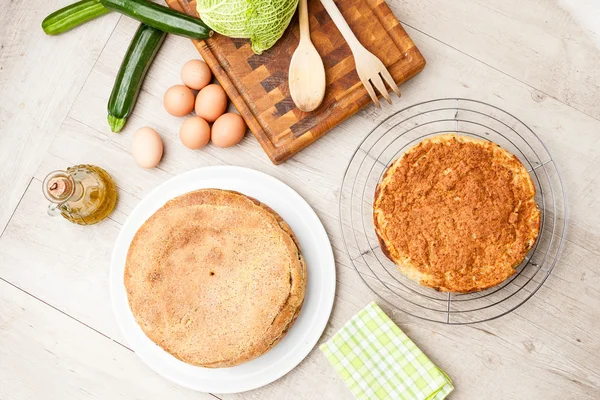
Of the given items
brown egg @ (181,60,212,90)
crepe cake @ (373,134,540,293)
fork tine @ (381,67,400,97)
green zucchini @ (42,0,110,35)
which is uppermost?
green zucchini @ (42,0,110,35)

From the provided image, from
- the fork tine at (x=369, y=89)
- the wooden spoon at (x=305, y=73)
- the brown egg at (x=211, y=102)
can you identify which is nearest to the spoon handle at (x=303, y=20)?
A: the wooden spoon at (x=305, y=73)

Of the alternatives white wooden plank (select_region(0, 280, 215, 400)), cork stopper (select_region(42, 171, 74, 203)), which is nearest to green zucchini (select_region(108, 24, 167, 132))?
cork stopper (select_region(42, 171, 74, 203))

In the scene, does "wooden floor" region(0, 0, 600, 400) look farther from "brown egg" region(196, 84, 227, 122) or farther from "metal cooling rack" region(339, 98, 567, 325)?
"brown egg" region(196, 84, 227, 122)

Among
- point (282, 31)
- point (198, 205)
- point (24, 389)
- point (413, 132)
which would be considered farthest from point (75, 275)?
point (413, 132)

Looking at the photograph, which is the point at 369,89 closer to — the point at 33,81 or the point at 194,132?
the point at 194,132

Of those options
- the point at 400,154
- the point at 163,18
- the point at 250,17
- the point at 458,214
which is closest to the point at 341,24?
the point at 250,17
